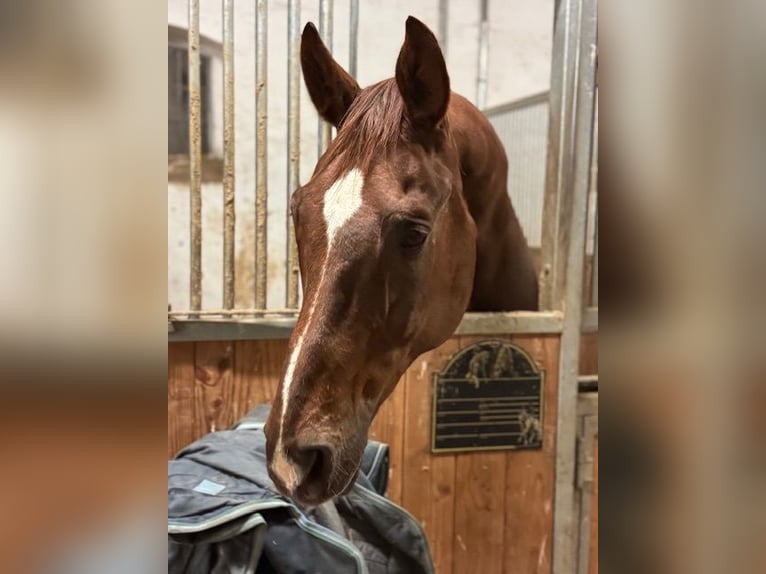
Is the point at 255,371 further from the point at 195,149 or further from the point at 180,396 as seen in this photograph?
the point at 195,149

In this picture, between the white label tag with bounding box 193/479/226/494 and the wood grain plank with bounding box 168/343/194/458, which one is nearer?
the white label tag with bounding box 193/479/226/494

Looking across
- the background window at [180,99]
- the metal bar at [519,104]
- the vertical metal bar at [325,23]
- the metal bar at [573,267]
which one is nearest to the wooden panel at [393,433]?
the metal bar at [573,267]

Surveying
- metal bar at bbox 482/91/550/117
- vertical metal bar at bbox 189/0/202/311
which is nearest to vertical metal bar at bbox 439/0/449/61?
metal bar at bbox 482/91/550/117

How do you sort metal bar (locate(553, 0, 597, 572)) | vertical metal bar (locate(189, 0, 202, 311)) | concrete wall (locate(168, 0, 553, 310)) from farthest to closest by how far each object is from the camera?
concrete wall (locate(168, 0, 553, 310)) → metal bar (locate(553, 0, 597, 572)) → vertical metal bar (locate(189, 0, 202, 311))

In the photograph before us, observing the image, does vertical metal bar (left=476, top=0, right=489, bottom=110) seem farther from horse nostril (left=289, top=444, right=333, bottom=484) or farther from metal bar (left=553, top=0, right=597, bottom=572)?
horse nostril (left=289, top=444, right=333, bottom=484)

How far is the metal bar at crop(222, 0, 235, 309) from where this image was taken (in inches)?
42.2

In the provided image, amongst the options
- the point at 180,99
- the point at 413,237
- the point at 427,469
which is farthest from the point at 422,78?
the point at 180,99

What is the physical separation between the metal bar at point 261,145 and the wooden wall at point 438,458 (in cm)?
13

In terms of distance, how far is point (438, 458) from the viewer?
48.0 inches

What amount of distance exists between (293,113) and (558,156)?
1.81 ft

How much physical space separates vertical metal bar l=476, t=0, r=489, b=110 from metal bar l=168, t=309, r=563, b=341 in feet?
2.35

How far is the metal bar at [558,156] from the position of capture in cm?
120

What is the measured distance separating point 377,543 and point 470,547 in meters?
0.45

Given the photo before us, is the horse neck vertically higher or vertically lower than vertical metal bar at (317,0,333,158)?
lower
